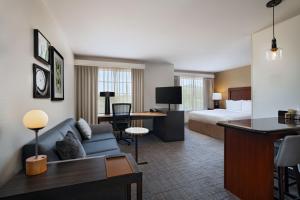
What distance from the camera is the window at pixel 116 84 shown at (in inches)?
200

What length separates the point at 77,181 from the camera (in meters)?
1.06

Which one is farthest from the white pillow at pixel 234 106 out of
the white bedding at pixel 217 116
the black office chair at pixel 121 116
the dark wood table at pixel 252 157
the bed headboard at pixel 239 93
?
the dark wood table at pixel 252 157

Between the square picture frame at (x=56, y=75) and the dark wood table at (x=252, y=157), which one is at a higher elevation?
the square picture frame at (x=56, y=75)

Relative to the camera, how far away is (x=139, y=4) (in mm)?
2096

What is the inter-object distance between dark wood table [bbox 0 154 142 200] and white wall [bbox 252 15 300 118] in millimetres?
2688

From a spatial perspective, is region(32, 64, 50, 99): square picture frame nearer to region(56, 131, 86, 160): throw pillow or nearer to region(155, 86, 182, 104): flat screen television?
region(56, 131, 86, 160): throw pillow

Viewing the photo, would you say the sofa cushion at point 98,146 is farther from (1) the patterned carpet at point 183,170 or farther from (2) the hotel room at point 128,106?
(1) the patterned carpet at point 183,170

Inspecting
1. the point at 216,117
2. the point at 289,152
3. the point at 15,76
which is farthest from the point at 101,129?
the point at 216,117

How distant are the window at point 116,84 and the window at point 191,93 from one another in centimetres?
278

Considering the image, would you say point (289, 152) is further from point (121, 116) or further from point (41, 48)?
point (121, 116)

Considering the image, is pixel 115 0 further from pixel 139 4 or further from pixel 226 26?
pixel 226 26

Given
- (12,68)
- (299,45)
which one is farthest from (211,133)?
(12,68)

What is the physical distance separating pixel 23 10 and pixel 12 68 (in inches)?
24.2

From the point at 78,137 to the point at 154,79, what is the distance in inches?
136
